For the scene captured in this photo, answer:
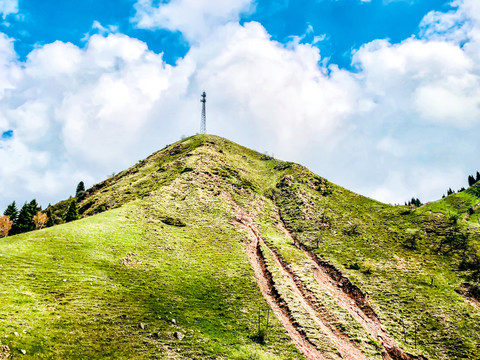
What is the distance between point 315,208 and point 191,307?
5160 cm

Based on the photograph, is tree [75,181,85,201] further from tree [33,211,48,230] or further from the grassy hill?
the grassy hill

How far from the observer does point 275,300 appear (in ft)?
134

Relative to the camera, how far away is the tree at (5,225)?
239 ft

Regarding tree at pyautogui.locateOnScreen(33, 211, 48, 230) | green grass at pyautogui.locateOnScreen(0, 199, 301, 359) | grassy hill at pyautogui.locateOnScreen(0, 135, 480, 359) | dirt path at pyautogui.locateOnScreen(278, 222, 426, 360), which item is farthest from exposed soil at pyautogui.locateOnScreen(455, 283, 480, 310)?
tree at pyautogui.locateOnScreen(33, 211, 48, 230)

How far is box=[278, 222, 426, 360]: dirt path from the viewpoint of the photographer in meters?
35.4

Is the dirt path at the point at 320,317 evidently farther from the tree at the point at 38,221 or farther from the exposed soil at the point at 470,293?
the tree at the point at 38,221

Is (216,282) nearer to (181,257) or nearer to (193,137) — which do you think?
(181,257)

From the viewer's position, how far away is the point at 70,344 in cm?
2447

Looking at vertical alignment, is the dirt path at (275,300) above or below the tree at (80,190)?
below

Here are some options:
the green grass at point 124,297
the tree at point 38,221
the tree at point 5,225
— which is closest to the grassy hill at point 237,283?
the green grass at point 124,297

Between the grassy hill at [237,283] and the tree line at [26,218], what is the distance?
6.28 meters

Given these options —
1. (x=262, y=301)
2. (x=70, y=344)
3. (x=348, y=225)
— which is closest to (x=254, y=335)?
(x=262, y=301)

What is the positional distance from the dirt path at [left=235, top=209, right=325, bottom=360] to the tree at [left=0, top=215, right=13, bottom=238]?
6001cm

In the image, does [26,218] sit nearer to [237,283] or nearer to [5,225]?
[5,225]
